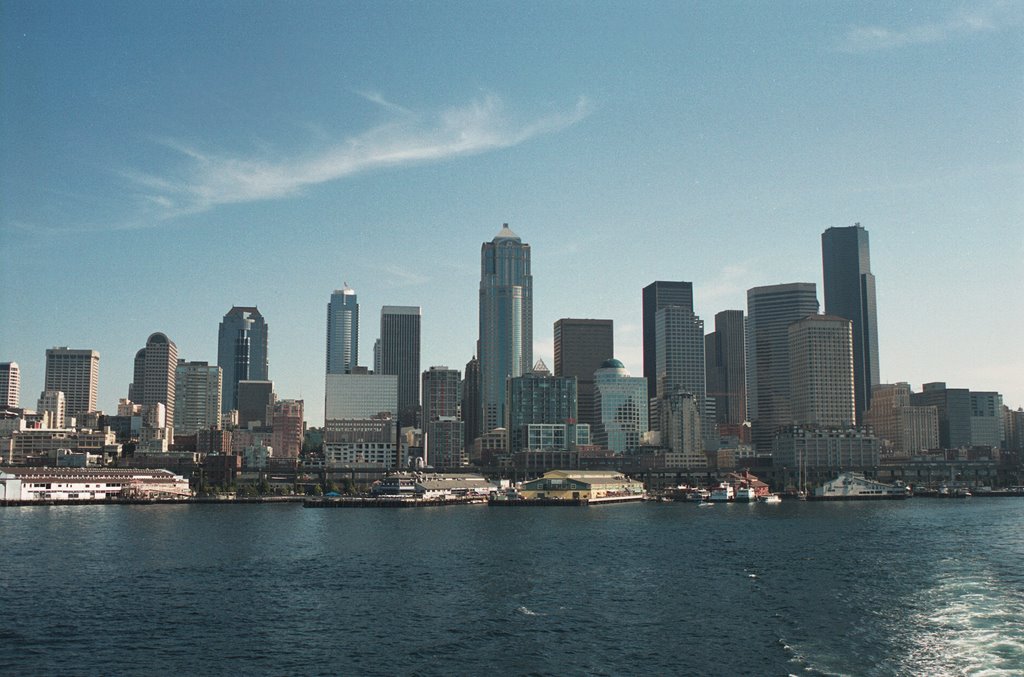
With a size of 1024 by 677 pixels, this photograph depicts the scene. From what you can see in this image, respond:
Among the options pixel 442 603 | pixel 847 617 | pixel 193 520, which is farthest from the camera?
pixel 193 520

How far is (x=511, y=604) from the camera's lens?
77.1m

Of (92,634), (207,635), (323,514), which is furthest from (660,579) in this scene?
(323,514)

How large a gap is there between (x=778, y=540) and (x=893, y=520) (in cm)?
5443

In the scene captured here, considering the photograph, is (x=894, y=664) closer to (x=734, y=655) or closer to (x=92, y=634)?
(x=734, y=655)

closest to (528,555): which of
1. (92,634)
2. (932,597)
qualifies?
(932,597)

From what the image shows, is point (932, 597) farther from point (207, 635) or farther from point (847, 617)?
point (207, 635)

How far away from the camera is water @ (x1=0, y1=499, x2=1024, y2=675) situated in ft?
196

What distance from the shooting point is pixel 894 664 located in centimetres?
5744

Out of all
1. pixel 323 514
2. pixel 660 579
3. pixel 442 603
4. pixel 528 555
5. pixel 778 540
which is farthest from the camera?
pixel 323 514

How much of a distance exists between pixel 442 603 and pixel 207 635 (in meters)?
19.1

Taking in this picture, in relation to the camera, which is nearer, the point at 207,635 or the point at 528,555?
the point at 207,635

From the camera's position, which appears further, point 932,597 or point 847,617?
point 932,597

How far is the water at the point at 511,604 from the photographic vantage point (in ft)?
196

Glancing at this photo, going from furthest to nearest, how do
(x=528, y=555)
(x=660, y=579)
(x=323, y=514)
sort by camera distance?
1. (x=323, y=514)
2. (x=528, y=555)
3. (x=660, y=579)
